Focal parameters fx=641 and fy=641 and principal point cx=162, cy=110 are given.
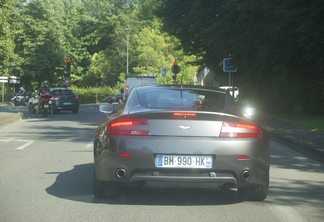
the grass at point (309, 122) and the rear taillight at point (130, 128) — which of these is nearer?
the rear taillight at point (130, 128)

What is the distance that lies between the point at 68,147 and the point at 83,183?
228 inches

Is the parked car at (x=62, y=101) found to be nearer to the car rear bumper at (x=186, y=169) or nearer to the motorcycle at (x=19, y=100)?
the motorcycle at (x=19, y=100)

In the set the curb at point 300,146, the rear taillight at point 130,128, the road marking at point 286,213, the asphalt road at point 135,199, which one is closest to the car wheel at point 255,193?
the asphalt road at point 135,199

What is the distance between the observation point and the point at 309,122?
23.6 metres

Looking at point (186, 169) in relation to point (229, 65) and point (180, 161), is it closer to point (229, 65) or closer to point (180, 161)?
point (180, 161)

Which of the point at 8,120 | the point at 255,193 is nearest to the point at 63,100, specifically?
the point at 8,120

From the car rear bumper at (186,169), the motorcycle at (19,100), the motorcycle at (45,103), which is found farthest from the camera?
the motorcycle at (19,100)

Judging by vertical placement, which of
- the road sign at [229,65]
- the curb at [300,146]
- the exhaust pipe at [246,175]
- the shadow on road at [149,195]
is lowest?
the curb at [300,146]

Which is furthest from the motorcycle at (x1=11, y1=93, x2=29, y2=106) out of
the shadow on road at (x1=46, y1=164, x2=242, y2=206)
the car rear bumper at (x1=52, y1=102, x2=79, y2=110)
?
the shadow on road at (x1=46, y1=164, x2=242, y2=206)

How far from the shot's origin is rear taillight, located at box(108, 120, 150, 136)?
7.32m

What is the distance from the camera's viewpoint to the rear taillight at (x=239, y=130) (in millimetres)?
7332

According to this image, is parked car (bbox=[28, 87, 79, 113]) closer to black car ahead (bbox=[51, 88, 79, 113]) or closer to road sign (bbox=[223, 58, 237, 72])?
black car ahead (bbox=[51, 88, 79, 113])

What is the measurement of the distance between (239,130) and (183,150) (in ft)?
2.35

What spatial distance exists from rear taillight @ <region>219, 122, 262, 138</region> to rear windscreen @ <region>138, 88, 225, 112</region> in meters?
0.47
